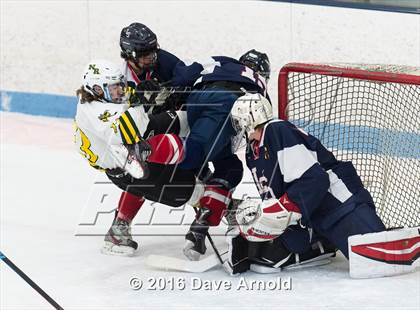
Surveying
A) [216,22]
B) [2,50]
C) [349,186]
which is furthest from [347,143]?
[2,50]

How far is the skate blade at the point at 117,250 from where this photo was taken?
4164 mm

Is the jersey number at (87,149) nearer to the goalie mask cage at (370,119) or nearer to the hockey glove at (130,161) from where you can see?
the hockey glove at (130,161)

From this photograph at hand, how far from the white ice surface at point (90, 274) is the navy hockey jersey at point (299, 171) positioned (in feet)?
0.97

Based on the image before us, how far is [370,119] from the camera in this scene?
426 centimetres

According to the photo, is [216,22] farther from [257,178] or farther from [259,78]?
[257,178]

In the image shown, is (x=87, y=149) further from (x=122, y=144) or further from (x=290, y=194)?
(x=290, y=194)

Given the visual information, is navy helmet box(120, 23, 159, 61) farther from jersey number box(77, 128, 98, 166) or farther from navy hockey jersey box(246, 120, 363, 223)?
navy hockey jersey box(246, 120, 363, 223)

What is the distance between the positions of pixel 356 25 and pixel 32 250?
219cm

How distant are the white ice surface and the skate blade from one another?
0.10ft

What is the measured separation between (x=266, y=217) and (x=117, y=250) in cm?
74

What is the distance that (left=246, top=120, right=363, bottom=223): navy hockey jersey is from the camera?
145 inches

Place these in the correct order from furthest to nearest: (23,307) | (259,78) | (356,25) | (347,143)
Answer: (356,25)
(347,143)
(259,78)
(23,307)

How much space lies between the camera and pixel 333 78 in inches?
171

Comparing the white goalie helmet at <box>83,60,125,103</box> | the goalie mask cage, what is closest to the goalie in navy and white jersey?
the white goalie helmet at <box>83,60,125,103</box>
